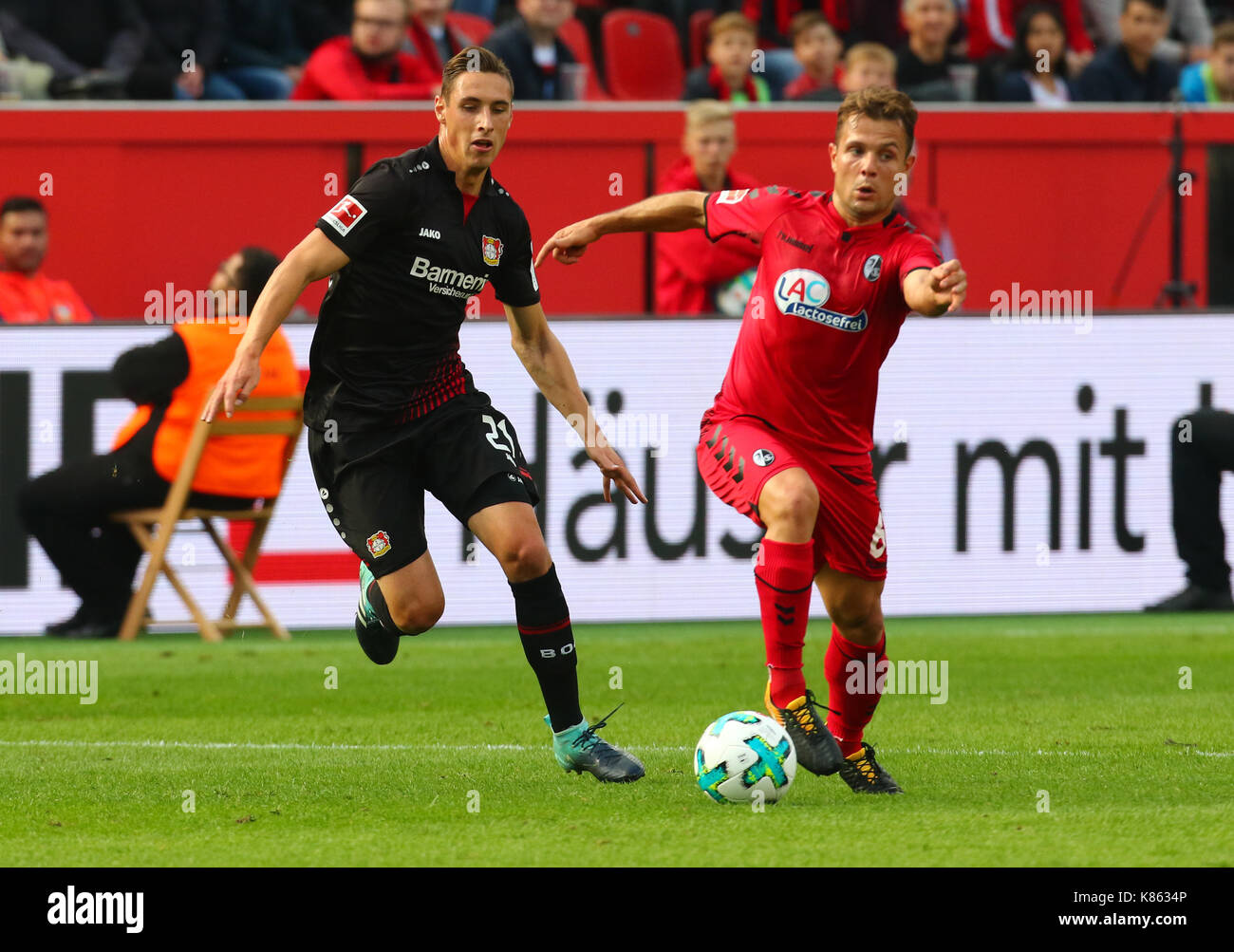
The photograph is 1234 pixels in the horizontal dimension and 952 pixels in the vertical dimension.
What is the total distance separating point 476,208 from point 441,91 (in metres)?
0.42

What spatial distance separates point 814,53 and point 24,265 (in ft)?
19.5

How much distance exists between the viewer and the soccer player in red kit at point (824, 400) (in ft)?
20.4

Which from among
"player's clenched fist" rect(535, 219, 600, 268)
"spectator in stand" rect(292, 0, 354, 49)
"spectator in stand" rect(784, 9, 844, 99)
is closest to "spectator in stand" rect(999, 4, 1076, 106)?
"spectator in stand" rect(784, 9, 844, 99)

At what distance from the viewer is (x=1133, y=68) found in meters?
15.4

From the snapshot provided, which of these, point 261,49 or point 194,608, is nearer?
point 194,608

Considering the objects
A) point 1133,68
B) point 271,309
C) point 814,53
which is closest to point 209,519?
point 271,309

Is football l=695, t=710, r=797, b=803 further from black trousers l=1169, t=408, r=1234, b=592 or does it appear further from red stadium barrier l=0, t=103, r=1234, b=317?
red stadium barrier l=0, t=103, r=1234, b=317

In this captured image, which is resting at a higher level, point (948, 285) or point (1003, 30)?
point (1003, 30)

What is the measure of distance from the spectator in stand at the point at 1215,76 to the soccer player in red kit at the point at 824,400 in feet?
30.6

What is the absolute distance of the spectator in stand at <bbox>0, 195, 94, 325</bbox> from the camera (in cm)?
1216

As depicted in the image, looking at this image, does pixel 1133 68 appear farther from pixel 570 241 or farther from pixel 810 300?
pixel 570 241
